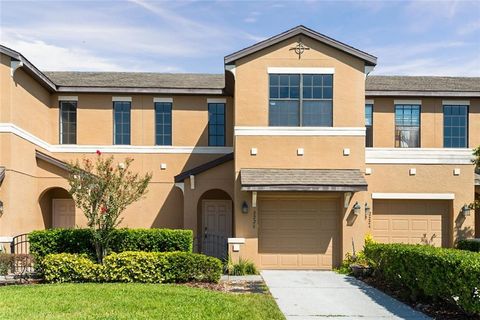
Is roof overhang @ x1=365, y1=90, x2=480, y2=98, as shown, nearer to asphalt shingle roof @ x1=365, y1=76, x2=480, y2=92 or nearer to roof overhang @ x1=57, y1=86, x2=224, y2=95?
asphalt shingle roof @ x1=365, y1=76, x2=480, y2=92

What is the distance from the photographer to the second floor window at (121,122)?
20953 millimetres

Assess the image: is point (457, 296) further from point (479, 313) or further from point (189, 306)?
point (189, 306)

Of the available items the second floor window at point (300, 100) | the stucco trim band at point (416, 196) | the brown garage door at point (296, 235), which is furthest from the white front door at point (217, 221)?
the stucco trim band at point (416, 196)

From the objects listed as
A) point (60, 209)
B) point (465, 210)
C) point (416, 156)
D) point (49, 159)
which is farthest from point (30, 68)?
point (465, 210)

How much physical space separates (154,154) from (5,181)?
587cm

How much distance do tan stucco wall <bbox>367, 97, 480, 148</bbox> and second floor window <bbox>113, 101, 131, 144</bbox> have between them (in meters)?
9.75

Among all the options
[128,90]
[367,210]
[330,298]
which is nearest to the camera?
[330,298]

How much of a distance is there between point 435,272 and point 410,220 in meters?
9.10

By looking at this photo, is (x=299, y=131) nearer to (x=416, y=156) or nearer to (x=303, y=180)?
(x=303, y=180)

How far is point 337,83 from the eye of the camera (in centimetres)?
1733

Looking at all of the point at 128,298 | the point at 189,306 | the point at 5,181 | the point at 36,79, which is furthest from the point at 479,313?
the point at 36,79

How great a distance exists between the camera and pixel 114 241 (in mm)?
15719

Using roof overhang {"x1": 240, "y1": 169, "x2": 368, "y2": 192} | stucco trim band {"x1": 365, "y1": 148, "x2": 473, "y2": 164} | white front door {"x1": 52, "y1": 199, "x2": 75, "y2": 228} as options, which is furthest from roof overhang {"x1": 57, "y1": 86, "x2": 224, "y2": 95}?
stucco trim band {"x1": 365, "y1": 148, "x2": 473, "y2": 164}

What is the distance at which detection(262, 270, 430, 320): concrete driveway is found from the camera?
10.7 meters
